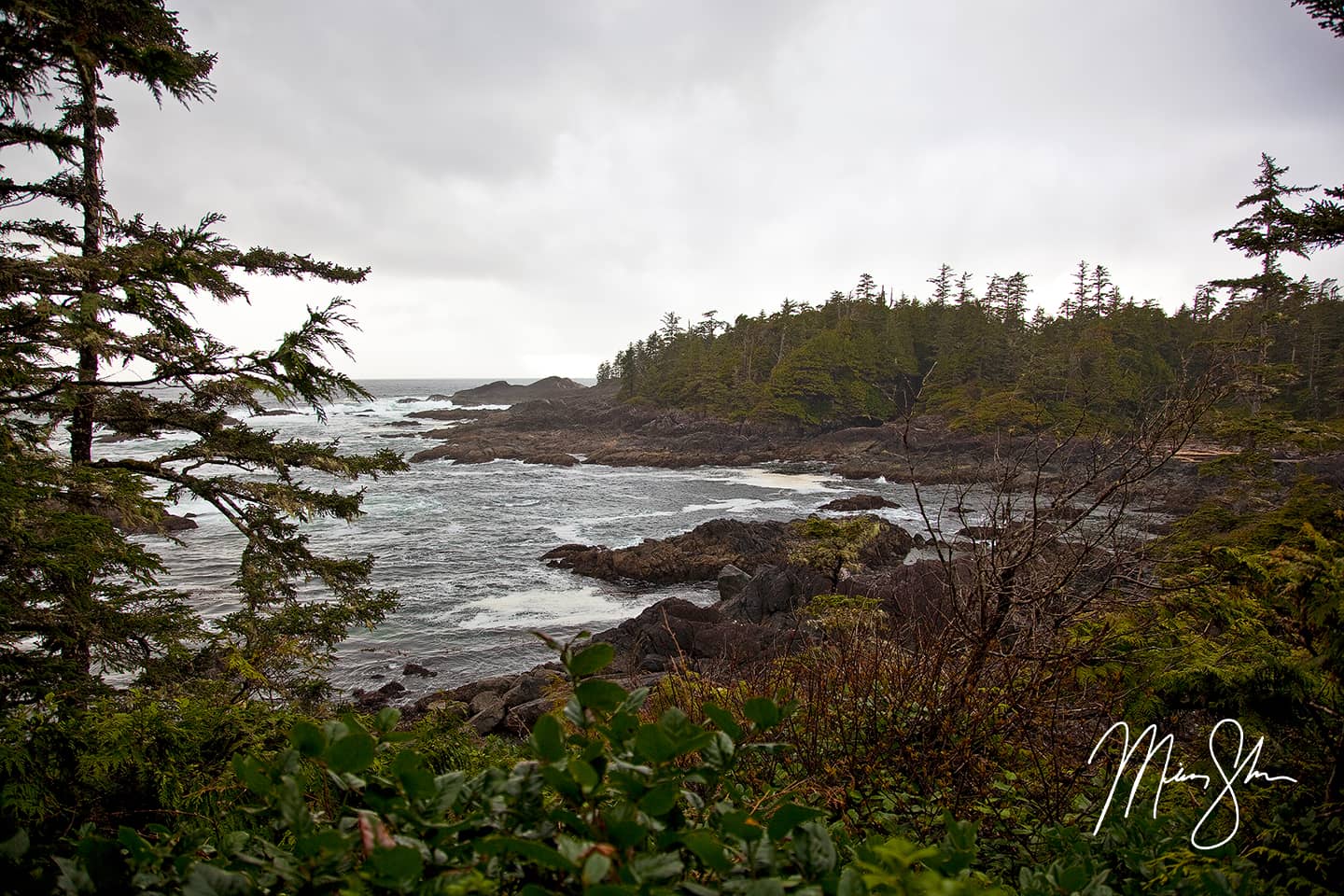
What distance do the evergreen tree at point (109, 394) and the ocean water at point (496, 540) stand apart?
3.13 feet

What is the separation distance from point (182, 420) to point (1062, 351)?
156ft

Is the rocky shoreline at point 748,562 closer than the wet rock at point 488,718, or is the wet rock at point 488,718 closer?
the rocky shoreline at point 748,562

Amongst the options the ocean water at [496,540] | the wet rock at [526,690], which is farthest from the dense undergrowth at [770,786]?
the wet rock at [526,690]

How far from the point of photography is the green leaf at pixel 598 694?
3.39 feet

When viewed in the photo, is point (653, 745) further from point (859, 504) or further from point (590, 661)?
point (859, 504)

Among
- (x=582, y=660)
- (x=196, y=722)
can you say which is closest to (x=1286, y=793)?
(x=582, y=660)

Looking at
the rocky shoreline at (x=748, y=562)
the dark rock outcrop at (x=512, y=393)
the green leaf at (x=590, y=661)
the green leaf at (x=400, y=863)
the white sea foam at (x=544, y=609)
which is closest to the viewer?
the green leaf at (x=400, y=863)

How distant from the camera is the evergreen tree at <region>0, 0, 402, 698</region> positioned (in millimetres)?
4410

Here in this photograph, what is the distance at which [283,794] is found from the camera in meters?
0.93

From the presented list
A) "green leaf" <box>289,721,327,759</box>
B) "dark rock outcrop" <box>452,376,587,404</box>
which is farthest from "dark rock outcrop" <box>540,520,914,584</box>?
"dark rock outcrop" <box>452,376,587,404</box>

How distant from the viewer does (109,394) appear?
17.8 ft

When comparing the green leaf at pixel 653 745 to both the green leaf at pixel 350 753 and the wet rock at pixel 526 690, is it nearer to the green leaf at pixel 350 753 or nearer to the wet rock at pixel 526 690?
the green leaf at pixel 350 753

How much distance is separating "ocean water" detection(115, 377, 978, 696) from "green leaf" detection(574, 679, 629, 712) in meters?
2.33

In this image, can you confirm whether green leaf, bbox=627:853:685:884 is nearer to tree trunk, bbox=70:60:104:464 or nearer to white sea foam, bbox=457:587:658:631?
tree trunk, bbox=70:60:104:464
